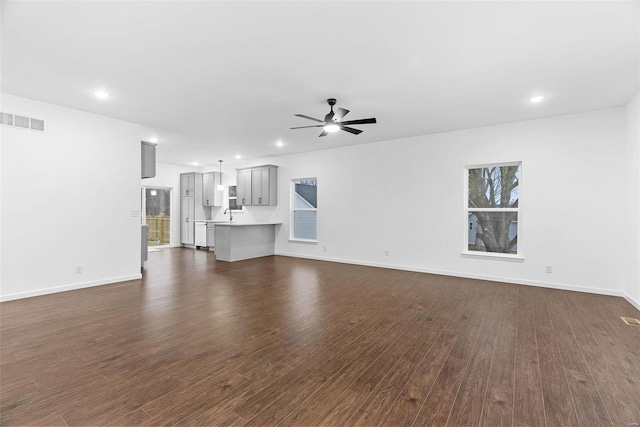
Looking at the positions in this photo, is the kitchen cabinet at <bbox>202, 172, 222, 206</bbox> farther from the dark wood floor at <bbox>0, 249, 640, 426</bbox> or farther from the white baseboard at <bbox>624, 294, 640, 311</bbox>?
the white baseboard at <bbox>624, 294, 640, 311</bbox>

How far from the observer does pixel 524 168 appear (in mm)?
4828

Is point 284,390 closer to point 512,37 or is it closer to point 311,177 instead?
point 512,37

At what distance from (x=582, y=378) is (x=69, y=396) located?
366cm

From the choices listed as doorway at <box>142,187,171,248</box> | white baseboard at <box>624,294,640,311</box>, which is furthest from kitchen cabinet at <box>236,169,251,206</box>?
white baseboard at <box>624,294,640,311</box>

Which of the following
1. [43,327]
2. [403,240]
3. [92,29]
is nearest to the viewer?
[92,29]

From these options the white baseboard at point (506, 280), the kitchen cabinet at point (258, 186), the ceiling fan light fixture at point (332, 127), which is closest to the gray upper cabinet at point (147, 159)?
the kitchen cabinet at point (258, 186)

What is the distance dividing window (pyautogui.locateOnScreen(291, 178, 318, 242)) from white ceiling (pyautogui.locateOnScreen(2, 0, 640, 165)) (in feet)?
10.7

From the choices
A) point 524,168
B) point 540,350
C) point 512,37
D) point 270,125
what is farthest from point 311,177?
point 540,350

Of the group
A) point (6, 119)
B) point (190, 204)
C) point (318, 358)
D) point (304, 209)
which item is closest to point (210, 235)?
point (190, 204)

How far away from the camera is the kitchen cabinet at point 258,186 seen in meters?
7.98

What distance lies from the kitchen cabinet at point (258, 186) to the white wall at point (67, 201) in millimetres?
3475

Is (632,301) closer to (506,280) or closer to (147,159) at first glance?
(506,280)

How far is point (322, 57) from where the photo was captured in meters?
2.85

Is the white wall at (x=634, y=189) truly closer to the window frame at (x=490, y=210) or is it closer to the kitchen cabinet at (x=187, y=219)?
the window frame at (x=490, y=210)
